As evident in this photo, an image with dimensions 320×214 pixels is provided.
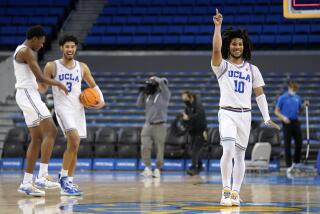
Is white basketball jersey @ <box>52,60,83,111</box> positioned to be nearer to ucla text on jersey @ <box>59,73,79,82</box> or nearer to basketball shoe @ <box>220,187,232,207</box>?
ucla text on jersey @ <box>59,73,79,82</box>

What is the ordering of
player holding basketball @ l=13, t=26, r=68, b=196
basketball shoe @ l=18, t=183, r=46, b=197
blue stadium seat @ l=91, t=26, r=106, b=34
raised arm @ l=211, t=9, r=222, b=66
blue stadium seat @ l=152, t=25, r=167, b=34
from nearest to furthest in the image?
raised arm @ l=211, t=9, r=222, b=66 → basketball shoe @ l=18, t=183, r=46, b=197 → player holding basketball @ l=13, t=26, r=68, b=196 → blue stadium seat @ l=152, t=25, r=167, b=34 → blue stadium seat @ l=91, t=26, r=106, b=34

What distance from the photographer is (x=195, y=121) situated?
1376 cm

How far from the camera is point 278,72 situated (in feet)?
63.9

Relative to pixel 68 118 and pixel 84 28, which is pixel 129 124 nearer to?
pixel 84 28

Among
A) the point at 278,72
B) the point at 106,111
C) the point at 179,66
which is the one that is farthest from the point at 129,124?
the point at 278,72

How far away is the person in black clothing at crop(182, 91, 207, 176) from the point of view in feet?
45.0

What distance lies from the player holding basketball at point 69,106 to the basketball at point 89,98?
0.07 m

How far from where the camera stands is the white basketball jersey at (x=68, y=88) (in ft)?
25.6

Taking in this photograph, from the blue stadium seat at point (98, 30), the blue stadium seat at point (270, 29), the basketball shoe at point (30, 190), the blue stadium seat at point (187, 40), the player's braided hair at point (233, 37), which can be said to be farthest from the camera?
the blue stadium seat at point (98, 30)

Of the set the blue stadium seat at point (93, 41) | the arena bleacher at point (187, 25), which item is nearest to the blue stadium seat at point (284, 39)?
the arena bleacher at point (187, 25)

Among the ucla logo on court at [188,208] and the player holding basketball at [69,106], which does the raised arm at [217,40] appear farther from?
the player holding basketball at [69,106]

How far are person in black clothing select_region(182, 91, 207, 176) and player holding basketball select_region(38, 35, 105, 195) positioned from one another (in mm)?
5859

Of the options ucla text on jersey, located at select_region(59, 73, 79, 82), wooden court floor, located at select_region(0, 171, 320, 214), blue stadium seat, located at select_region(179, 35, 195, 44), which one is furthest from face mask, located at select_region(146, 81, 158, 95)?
blue stadium seat, located at select_region(179, 35, 195, 44)

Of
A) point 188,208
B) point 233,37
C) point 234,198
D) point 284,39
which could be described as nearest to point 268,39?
point 284,39
